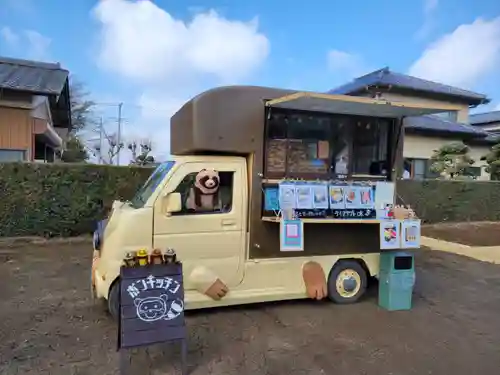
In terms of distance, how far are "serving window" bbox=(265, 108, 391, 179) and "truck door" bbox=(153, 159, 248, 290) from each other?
49 centimetres

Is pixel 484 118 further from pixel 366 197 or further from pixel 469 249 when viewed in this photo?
pixel 366 197

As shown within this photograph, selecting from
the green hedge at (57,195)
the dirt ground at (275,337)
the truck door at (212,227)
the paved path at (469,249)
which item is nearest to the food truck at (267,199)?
the truck door at (212,227)

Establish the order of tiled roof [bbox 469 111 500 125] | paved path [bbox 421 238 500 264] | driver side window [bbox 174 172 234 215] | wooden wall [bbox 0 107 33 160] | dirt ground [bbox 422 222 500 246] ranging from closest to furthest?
1. driver side window [bbox 174 172 234 215]
2. paved path [bbox 421 238 500 264]
3. wooden wall [bbox 0 107 33 160]
4. dirt ground [bbox 422 222 500 246]
5. tiled roof [bbox 469 111 500 125]

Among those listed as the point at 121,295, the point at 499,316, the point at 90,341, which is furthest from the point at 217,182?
the point at 499,316

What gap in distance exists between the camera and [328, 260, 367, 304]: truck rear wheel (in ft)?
16.1

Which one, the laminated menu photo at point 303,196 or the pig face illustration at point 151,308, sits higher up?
the laminated menu photo at point 303,196

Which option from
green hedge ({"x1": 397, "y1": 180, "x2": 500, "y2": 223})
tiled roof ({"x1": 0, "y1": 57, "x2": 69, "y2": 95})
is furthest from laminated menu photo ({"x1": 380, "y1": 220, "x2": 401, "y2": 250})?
tiled roof ({"x1": 0, "y1": 57, "x2": 69, "y2": 95})

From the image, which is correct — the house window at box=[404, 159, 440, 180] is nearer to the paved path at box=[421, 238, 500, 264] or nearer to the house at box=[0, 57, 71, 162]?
the paved path at box=[421, 238, 500, 264]

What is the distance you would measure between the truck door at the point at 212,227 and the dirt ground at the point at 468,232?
27.8 ft

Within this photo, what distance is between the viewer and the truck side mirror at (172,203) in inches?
162

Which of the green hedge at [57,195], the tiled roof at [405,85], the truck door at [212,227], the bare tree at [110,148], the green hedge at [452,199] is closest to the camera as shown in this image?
the truck door at [212,227]

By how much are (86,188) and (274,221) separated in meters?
5.88

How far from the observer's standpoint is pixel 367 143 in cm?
513

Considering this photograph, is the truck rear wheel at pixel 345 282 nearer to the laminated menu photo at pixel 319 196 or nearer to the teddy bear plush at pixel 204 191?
the laminated menu photo at pixel 319 196
